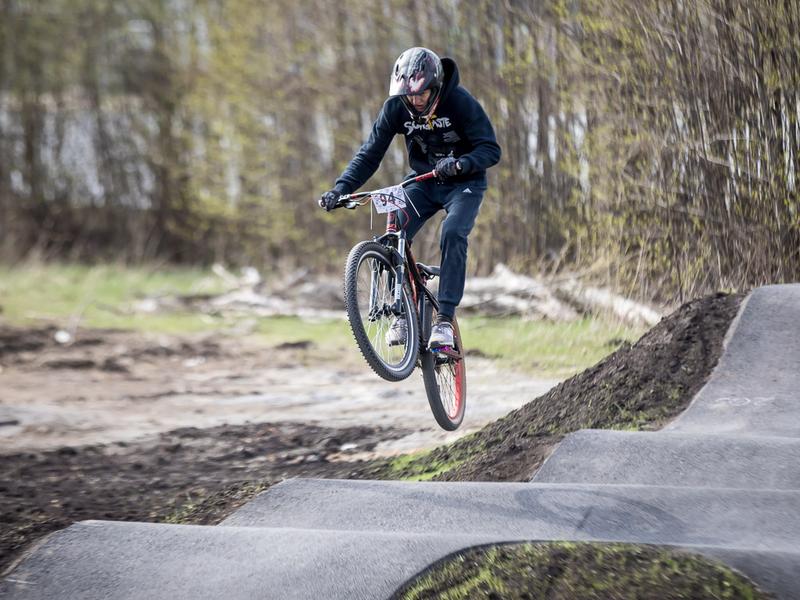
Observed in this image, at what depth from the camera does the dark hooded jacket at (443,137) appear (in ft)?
18.1

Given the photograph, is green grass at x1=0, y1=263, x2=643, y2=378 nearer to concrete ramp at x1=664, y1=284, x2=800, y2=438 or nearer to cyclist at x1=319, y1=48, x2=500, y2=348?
concrete ramp at x1=664, y1=284, x2=800, y2=438

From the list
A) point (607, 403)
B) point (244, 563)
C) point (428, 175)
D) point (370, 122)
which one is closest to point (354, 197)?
point (428, 175)

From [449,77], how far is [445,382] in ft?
5.88

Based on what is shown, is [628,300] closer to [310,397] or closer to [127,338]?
[310,397]

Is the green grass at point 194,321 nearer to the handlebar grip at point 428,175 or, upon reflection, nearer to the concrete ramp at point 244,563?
the handlebar grip at point 428,175

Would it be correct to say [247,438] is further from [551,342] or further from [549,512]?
[551,342]

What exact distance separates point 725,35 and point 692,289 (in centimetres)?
191

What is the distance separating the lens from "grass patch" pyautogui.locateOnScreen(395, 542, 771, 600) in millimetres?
3352

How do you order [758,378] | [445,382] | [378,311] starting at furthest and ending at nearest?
[445,382] < [758,378] < [378,311]

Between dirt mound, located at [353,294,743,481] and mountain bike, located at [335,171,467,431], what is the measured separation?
35cm

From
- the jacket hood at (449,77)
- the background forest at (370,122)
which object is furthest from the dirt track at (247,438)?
the jacket hood at (449,77)

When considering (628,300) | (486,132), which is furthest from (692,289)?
(486,132)

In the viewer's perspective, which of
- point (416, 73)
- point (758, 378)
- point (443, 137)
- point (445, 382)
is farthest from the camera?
point (445, 382)

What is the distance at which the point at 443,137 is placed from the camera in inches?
223
